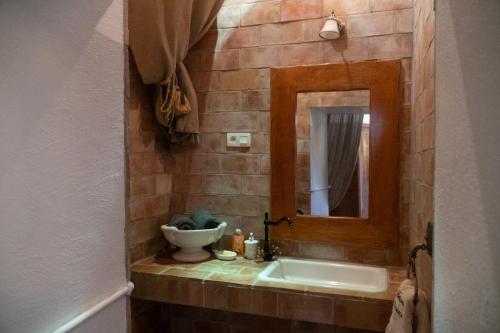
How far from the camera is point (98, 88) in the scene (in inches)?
37.2

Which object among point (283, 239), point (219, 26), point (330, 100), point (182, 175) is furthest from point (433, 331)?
point (219, 26)

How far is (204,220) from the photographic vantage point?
2.17 meters

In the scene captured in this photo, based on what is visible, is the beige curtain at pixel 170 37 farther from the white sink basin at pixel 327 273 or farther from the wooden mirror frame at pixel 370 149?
the white sink basin at pixel 327 273

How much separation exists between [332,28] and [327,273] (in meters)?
1.35

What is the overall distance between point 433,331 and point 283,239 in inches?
50.4

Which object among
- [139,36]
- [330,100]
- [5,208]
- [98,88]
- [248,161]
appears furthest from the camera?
[248,161]

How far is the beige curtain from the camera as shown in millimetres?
1944

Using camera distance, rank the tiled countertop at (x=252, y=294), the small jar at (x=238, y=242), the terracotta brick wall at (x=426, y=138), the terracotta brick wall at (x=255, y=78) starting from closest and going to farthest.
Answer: the terracotta brick wall at (x=426, y=138), the tiled countertop at (x=252, y=294), the terracotta brick wall at (x=255, y=78), the small jar at (x=238, y=242)

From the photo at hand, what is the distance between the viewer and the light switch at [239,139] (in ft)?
7.55

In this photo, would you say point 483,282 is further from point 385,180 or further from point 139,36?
point 139,36

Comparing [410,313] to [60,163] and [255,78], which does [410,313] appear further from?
[255,78]

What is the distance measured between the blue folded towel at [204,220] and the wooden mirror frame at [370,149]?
35cm

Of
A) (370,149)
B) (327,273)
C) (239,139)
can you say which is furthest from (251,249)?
(370,149)

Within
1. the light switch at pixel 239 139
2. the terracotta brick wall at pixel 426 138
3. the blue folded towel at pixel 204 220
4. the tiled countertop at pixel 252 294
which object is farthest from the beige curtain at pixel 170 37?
the terracotta brick wall at pixel 426 138
